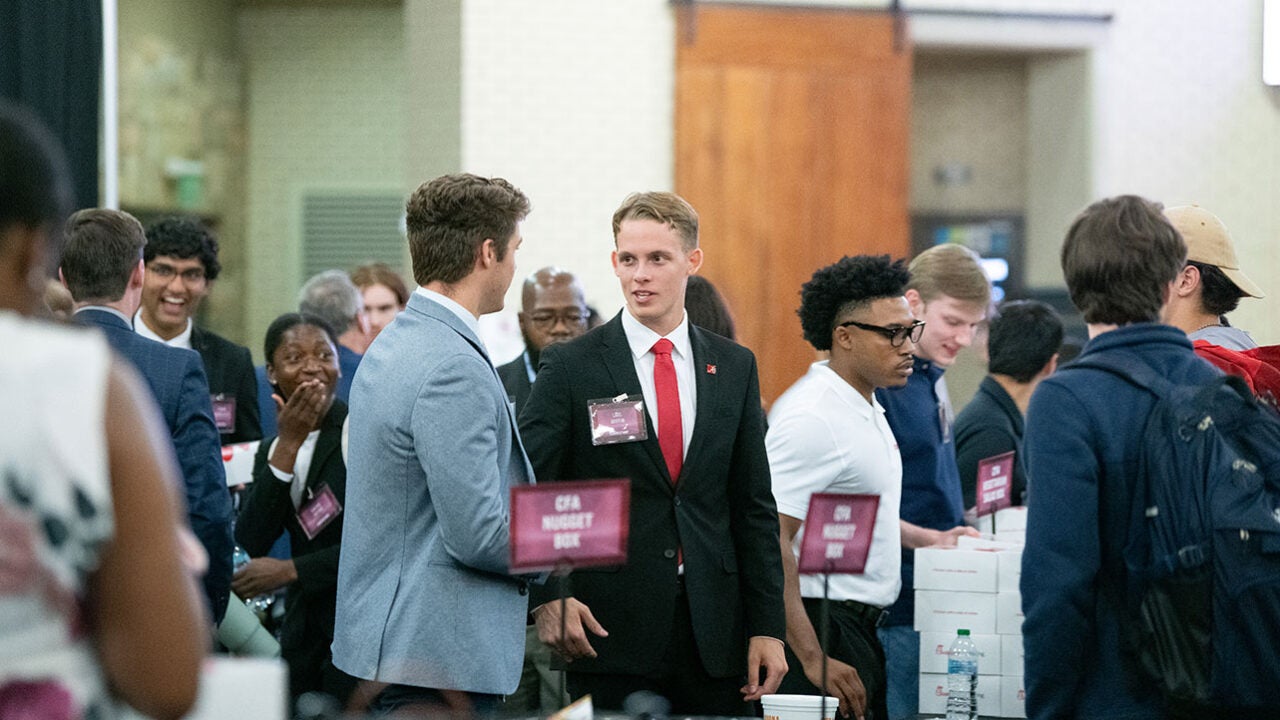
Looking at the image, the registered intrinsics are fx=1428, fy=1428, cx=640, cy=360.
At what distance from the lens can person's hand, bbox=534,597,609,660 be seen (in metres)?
2.70

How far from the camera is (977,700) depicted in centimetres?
299

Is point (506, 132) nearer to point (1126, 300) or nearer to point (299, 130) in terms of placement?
point (299, 130)

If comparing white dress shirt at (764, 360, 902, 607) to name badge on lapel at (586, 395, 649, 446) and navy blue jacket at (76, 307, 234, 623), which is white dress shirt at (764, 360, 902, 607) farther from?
navy blue jacket at (76, 307, 234, 623)

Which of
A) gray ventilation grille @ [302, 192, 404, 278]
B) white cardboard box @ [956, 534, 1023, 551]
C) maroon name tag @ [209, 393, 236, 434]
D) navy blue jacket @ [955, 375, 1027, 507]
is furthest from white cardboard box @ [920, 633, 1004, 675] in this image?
gray ventilation grille @ [302, 192, 404, 278]

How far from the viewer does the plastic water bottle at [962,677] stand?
297 cm

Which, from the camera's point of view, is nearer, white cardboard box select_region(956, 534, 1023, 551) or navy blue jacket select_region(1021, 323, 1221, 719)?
navy blue jacket select_region(1021, 323, 1221, 719)

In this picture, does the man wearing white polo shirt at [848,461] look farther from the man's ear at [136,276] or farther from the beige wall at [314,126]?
the beige wall at [314,126]

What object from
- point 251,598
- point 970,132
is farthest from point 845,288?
point 970,132

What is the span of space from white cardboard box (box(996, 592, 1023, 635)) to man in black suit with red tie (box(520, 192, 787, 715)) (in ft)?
1.54

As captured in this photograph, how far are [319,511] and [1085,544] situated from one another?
2.18m

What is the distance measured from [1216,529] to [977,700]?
1.07 meters

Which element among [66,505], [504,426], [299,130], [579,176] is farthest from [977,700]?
[299,130]

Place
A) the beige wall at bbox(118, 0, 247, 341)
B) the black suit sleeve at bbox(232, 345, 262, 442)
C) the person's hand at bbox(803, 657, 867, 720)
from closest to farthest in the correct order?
the person's hand at bbox(803, 657, 867, 720)
the black suit sleeve at bbox(232, 345, 262, 442)
the beige wall at bbox(118, 0, 247, 341)

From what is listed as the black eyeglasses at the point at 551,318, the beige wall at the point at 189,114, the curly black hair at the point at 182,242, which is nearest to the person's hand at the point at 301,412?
the curly black hair at the point at 182,242
